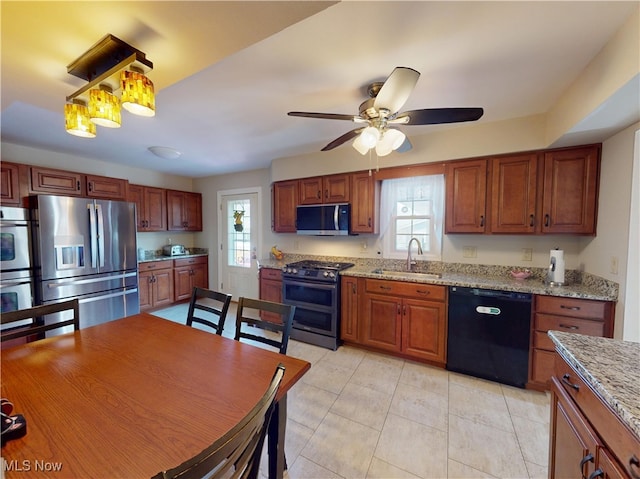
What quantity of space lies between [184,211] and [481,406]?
507 cm

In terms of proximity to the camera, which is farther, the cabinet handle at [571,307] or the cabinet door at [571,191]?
the cabinet door at [571,191]

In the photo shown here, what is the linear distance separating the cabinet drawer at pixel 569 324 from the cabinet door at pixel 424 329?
736 millimetres

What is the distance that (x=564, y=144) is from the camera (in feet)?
7.23

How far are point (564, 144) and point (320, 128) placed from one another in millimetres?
Answer: 2149

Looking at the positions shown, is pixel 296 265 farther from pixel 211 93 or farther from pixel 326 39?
pixel 326 39

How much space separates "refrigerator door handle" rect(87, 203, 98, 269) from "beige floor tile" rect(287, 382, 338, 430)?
9.69 ft

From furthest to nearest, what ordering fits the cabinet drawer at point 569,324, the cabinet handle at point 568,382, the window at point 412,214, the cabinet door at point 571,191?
the window at point 412,214, the cabinet door at point 571,191, the cabinet drawer at point 569,324, the cabinet handle at point 568,382

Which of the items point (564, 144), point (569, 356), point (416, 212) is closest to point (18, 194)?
point (416, 212)

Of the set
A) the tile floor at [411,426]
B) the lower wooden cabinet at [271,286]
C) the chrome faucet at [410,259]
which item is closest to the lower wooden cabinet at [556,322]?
the tile floor at [411,426]

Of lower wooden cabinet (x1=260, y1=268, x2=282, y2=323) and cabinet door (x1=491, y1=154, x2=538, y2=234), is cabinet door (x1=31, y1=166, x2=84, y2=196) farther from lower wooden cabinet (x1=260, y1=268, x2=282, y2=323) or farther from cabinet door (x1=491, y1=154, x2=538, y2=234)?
cabinet door (x1=491, y1=154, x2=538, y2=234)

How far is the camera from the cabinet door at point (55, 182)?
2.91m

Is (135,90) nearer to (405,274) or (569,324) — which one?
(405,274)

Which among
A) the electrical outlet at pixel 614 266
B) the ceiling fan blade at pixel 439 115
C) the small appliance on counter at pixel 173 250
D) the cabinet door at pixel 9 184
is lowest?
the small appliance on counter at pixel 173 250

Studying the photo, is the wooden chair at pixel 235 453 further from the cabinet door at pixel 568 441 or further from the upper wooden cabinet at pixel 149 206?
the upper wooden cabinet at pixel 149 206
